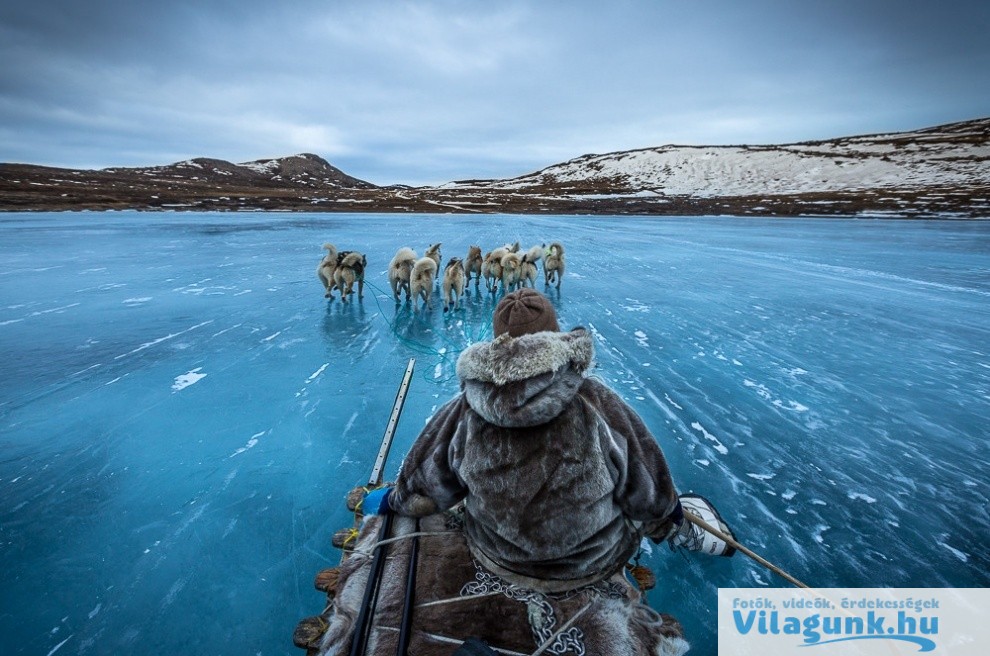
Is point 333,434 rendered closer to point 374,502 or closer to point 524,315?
point 374,502

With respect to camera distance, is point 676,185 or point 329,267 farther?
point 676,185

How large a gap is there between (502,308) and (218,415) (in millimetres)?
3962

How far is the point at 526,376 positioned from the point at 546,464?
0.40 meters

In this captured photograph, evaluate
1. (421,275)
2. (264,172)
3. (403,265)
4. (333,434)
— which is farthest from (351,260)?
(264,172)

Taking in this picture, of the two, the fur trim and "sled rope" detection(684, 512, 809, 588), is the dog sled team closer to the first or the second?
"sled rope" detection(684, 512, 809, 588)

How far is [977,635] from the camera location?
7.52ft

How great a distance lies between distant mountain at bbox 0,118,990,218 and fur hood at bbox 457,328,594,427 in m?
46.1

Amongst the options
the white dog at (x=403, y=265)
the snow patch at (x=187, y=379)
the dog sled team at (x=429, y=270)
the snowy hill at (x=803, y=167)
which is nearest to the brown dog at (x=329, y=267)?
the dog sled team at (x=429, y=270)

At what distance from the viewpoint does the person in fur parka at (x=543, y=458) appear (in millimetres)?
1573

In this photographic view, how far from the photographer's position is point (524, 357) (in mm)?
1540

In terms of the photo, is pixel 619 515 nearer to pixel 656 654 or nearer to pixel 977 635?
pixel 656 654

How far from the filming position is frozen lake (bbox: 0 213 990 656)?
2598mm

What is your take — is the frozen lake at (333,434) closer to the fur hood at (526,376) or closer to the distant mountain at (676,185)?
the fur hood at (526,376)

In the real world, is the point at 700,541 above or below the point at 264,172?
below
